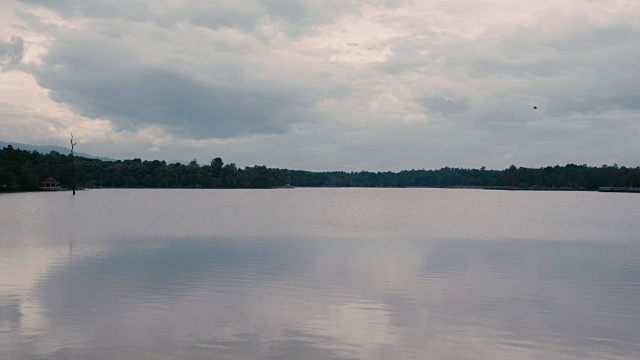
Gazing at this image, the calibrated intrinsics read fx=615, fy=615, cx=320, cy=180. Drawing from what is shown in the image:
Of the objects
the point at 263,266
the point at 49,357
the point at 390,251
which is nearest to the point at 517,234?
the point at 390,251

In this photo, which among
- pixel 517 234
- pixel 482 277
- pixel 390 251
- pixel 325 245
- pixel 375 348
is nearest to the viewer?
pixel 375 348

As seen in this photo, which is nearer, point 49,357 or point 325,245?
point 49,357

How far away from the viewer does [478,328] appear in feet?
66.9

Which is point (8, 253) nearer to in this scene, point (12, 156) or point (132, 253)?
point (132, 253)

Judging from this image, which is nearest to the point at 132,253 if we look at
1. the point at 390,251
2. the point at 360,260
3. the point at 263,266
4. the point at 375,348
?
the point at 263,266

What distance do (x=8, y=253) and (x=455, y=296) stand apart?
27404mm

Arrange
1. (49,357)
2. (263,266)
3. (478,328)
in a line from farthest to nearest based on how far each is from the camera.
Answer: (263,266) → (478,328) → (49,357)

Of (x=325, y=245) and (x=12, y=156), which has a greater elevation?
(x=12, y=156)

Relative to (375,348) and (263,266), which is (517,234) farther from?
(375,348)

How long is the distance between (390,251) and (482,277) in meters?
12.2

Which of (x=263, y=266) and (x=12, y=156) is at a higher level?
(x=12, y=156)

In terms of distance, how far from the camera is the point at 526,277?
3250 cm

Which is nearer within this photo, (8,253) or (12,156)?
(8,253)

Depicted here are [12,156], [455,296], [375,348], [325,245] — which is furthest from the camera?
[12,156]
